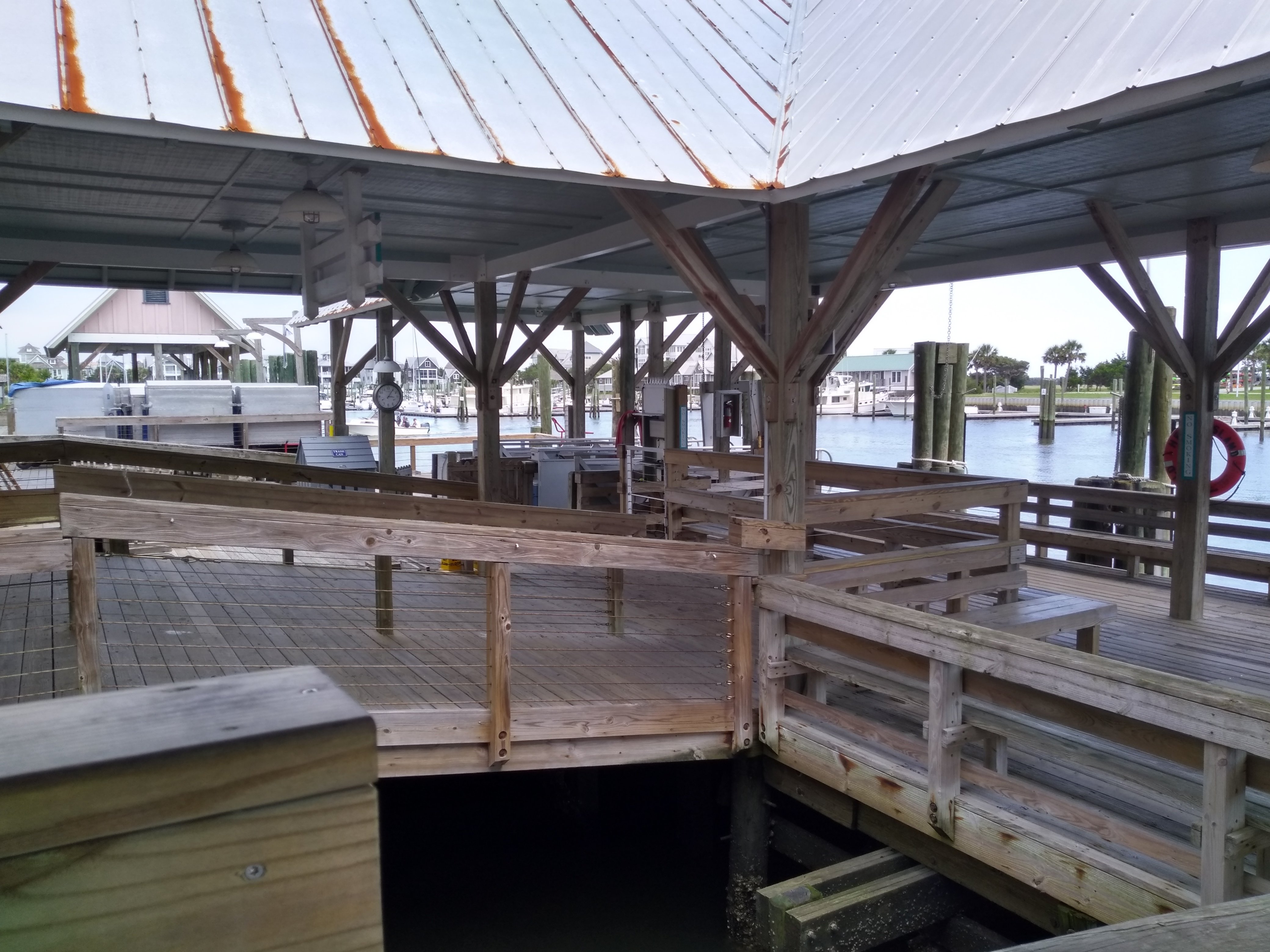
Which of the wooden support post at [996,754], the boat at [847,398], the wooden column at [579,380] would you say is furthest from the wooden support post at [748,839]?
the boat at [847,398]

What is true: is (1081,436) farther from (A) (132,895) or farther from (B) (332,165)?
(A) (132,895)

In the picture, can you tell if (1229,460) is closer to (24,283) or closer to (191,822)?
(191,822)

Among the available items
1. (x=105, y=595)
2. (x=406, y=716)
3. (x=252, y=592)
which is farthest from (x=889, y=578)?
(x=105, y=595)

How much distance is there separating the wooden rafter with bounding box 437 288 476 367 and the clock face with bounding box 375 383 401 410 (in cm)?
292

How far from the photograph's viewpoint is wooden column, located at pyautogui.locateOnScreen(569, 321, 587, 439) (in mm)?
18547

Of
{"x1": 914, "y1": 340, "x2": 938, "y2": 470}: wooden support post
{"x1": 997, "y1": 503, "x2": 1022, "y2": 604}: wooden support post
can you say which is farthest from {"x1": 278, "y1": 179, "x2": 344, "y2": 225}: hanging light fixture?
{"x1": 914, "y1": 340, "x2": 938, "y2": 470}: wooden support post

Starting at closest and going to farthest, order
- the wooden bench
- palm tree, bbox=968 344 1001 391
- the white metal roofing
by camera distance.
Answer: the white metal roofing
the wooden bench
palm tree, bbox=968 344 1001 391

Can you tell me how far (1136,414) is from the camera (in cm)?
1152

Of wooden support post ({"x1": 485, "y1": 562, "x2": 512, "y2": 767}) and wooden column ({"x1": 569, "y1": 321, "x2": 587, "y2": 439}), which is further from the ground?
wooden column ({"x1": 569, "y1": 321, "x2": 587, "y2": 439})

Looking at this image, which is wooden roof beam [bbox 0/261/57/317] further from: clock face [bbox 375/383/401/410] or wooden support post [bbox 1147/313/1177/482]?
wooden support post [bbox 1147/313/1177/482]

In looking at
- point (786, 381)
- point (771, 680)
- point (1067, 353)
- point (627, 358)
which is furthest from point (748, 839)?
point (1067, 353)

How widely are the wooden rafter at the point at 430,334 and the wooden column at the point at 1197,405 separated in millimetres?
6141

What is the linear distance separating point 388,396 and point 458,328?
4.05 m

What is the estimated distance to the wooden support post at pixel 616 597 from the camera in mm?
6270
